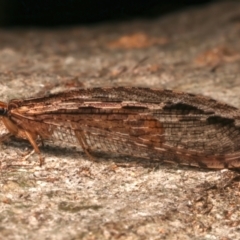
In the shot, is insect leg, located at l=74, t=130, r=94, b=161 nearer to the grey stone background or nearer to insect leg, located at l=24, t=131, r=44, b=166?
the grey stone background

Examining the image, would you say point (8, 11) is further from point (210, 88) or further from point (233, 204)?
point (233, 204)

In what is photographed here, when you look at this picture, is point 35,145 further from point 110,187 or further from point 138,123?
point 138,123

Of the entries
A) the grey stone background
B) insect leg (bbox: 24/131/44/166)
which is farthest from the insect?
the grey stone background

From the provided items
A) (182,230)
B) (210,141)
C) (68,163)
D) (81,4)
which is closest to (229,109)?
(210,141)

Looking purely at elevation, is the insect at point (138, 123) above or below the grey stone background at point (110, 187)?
above

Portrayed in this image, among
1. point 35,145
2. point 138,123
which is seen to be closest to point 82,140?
point 35,145

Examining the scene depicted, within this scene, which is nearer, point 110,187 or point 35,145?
point 110,187

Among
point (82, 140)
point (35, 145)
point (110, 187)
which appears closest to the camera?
point (110, 187)

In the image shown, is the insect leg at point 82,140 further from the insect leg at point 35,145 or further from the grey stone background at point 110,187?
the insect leg at point 35,145

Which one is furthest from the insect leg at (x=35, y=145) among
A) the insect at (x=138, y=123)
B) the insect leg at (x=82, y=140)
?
the insect leg at (x=82, y=140)
